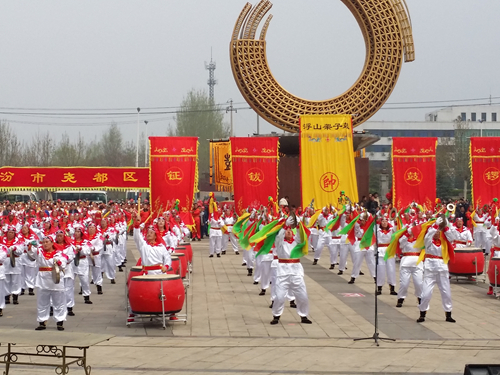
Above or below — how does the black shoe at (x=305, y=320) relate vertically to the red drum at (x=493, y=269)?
below

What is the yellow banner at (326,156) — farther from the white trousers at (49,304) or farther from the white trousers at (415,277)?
the white trousers at (49,304)

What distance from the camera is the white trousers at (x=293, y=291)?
13.1 metres

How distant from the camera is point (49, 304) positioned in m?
12.7

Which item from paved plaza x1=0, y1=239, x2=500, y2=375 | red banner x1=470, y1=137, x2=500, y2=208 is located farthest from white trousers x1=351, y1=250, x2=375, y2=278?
red banner x1=470, y1=137, x2=500, y2=208

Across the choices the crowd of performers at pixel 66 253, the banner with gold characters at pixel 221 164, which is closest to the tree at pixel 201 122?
the banner with gold characters at pixel 221 164

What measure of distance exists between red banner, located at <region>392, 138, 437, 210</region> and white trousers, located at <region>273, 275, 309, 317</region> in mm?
15234

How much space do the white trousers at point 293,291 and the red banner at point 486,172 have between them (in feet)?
50.3

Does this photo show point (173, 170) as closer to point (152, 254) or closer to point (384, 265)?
point (384, 265)

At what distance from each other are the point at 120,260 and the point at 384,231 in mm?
8413

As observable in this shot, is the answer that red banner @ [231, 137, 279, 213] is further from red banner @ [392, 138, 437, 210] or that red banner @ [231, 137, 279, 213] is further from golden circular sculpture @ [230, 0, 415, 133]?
red banner @ [392, 138, 437, 210]

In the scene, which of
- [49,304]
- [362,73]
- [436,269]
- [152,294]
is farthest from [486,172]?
[49,304]

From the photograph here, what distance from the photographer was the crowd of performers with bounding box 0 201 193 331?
12.6 meters

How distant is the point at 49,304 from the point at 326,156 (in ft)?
60.8

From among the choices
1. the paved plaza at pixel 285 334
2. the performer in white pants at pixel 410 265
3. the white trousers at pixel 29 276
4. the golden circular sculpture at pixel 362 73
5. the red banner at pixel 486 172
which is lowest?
the paved plaza at pixel 285 334
